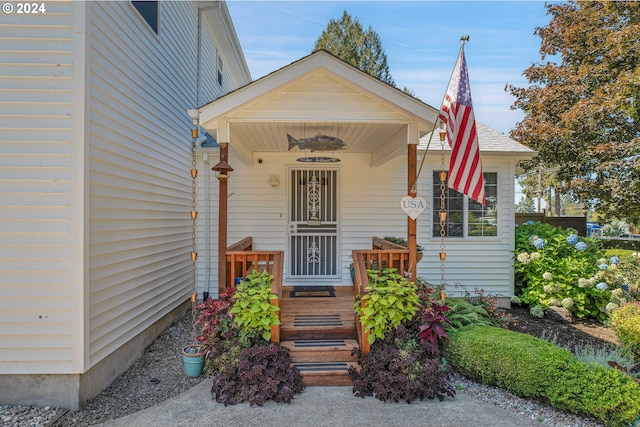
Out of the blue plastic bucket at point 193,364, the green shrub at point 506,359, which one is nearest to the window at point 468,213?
the green shrub at point 506,359

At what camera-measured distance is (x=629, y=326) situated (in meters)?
4.45

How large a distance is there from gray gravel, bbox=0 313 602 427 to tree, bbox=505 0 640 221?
8.32 metres

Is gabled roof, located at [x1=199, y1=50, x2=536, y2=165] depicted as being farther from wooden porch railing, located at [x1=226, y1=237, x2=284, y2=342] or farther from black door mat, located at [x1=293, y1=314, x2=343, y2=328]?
black door mat, located at [x1=293, y1=314, x2=343, y2=328]

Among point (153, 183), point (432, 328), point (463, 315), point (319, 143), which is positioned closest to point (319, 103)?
point (319, 143)

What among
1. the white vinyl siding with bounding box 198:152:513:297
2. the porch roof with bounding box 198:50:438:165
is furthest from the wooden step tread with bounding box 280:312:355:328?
the porch roof with bounding box 198:50:438:165

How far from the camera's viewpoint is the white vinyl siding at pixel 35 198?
127 inches

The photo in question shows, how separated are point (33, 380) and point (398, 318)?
3.65 meters

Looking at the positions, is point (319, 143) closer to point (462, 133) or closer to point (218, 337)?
point (462, 133)

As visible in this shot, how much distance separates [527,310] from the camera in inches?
272

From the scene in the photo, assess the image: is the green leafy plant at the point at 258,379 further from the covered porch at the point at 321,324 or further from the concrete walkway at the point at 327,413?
the covered porch at the point at 321,324

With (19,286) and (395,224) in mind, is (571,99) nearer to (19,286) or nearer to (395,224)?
(395,224)

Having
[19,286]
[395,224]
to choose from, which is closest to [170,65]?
[19,286]

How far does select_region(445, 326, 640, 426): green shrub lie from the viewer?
3.00m

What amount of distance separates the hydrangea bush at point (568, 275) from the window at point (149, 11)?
748 centimetres
